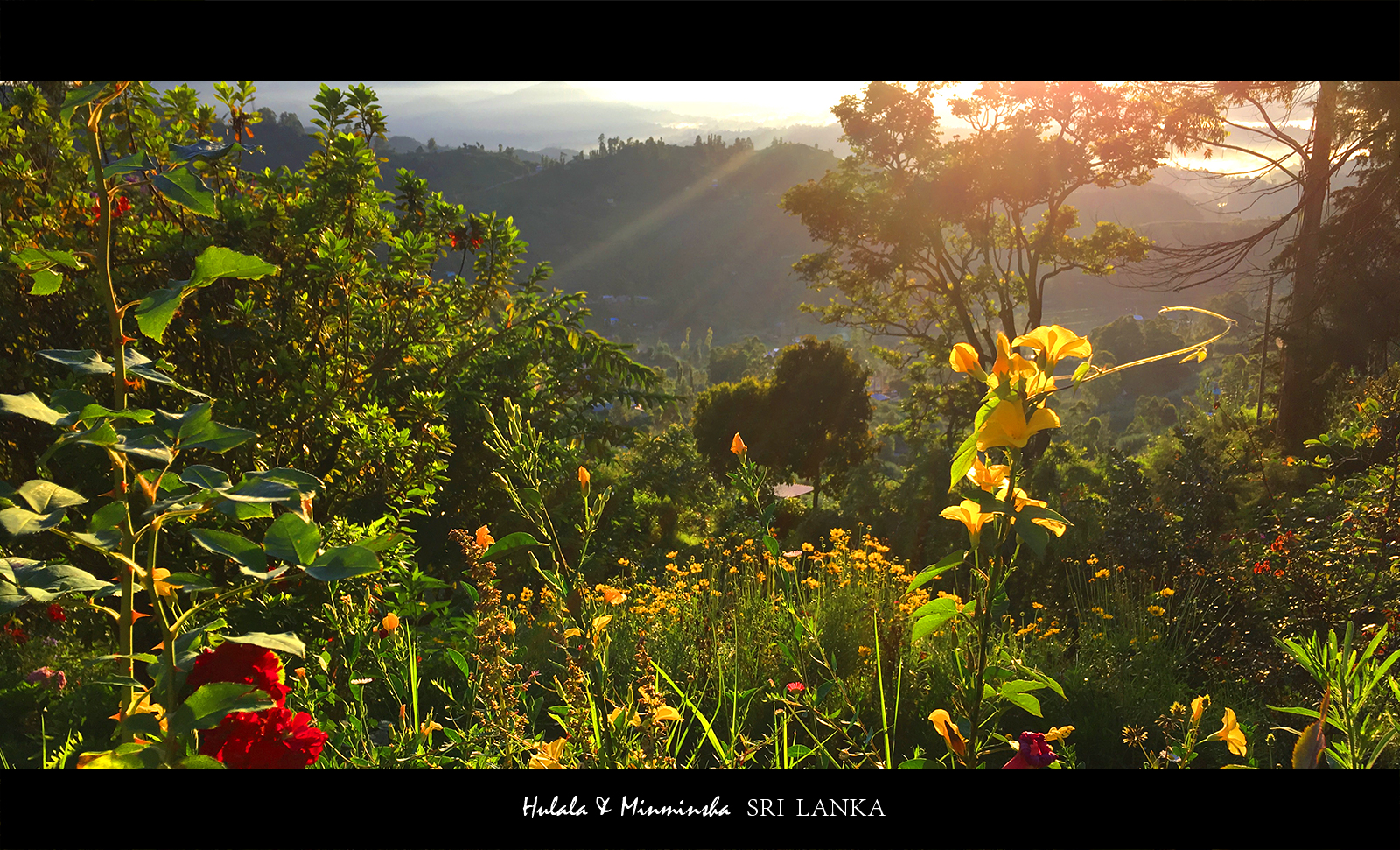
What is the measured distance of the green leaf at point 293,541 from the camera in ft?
2.59

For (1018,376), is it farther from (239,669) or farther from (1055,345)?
(239,669)

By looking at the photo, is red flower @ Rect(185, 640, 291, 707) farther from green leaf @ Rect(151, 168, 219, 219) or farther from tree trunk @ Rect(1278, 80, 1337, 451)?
tree trunk @ Rect(1278, 80, 1337, 451)

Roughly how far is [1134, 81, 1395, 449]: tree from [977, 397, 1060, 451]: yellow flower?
8.43 metres

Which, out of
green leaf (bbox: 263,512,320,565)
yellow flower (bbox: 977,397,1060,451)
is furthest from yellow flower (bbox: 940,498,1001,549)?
green leaf (bbox: 263,512,320,565)

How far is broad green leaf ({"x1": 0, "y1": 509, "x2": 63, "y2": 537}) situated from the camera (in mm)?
669

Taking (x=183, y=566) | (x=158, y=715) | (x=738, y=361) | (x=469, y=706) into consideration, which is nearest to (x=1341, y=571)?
(x=469, y=706)

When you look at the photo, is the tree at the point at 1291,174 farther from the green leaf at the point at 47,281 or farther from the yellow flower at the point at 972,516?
the green leaf at the point at 47,281

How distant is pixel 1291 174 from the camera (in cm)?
765

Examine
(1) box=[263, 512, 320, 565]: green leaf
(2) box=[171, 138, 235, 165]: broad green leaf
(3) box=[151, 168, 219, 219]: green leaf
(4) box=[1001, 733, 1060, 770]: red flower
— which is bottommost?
(4) box=[1001, 733, 1060, 770]: red flower

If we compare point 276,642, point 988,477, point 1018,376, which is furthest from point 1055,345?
point 276,642

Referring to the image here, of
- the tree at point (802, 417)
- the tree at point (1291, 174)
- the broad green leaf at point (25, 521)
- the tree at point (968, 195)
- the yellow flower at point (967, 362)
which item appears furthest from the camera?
the tree at point (802, 417)

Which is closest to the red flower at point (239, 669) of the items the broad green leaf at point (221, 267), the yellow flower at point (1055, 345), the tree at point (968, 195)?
Result: the broad green leaf at point (221, 267)

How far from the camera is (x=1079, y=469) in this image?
30.8 feet

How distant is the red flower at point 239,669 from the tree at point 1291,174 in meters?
9.12
